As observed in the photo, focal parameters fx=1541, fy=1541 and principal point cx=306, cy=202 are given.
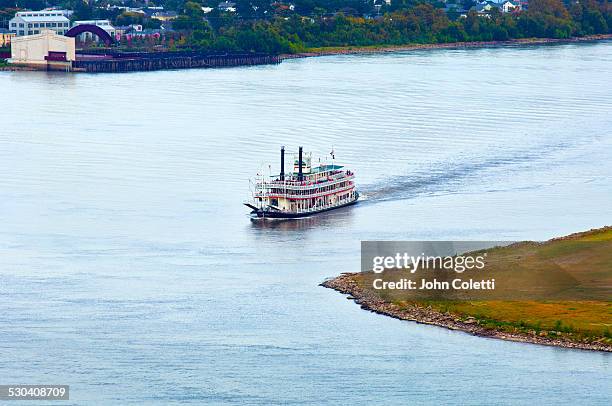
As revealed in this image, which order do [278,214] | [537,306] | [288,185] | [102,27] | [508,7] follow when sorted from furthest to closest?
[508,7], [102,27], [288,185], [278,214], [537,306]

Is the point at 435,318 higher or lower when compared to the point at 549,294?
lower

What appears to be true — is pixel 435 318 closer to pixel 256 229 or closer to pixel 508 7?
pixel 256 229

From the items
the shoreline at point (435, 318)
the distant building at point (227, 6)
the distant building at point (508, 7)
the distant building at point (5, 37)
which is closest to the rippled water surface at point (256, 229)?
the shoreline at point (435, 318)

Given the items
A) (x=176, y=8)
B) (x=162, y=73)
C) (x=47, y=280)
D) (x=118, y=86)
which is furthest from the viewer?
(x=176, y=8)

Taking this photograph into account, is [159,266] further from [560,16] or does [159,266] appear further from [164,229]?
[560,16]

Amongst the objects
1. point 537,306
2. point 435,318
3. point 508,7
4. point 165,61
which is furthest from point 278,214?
point 508,7

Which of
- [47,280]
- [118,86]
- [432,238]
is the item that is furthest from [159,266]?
[118,86]

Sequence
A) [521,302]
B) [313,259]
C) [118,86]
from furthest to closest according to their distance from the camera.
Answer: [118,86], [313,259], [521,302]
